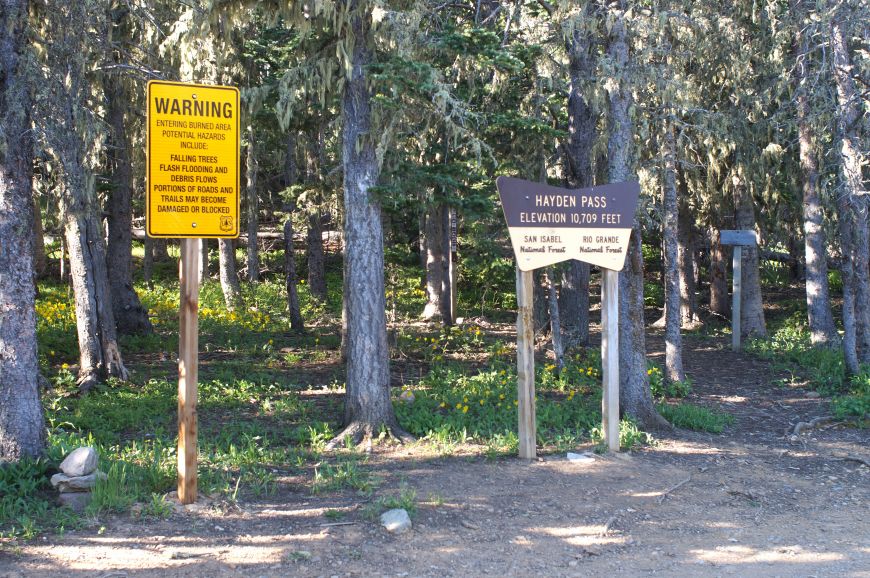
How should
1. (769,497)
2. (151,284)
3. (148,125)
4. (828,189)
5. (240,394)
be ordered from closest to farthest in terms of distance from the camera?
1. (148,125)
2. (769,497)
3. (240,394)
4. (828,189)
5. (151,284)

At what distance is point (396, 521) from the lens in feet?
19.7

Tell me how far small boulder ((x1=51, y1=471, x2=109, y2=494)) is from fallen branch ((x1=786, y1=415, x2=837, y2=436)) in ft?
28.2

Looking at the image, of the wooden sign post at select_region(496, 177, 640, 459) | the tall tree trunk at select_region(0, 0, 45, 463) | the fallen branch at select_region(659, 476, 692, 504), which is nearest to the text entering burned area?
the tall tree trunk at select_region(0, 0, 45, 463)

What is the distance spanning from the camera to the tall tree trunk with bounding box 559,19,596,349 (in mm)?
12164

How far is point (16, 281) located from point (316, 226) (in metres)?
11.3

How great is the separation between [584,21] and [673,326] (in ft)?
17.6

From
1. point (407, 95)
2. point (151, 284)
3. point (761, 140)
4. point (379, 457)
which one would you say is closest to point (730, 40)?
point (761, 140)

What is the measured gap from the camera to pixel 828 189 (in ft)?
53.3

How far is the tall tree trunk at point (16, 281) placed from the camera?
21.4 ft

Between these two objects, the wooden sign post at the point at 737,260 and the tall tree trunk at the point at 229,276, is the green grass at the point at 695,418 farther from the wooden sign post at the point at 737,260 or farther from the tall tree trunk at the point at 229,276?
the tall tree trunk at the point at 229,276

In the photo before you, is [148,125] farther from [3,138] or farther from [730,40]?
[730,40]

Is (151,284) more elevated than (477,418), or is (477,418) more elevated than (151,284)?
(151,284)

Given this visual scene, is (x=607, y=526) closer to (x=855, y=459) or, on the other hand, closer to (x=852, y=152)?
(x=855, y=459)

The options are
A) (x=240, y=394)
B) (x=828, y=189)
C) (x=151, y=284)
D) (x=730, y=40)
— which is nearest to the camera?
(x=240, y=394)
